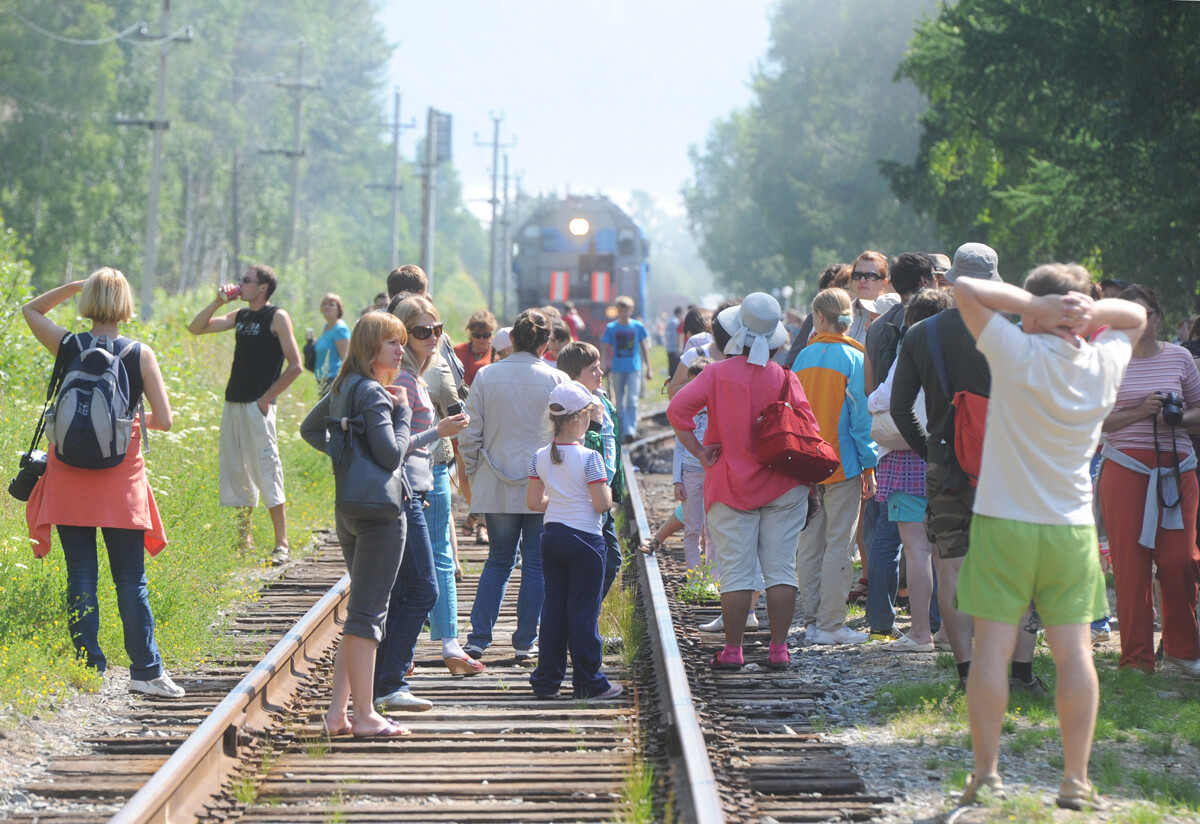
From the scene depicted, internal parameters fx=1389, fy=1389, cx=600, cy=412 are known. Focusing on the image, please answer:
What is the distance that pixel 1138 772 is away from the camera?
17.5 ft

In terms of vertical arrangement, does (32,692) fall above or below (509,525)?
below

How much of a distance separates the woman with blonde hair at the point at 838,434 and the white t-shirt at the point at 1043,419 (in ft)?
10.1

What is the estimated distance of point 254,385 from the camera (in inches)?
391

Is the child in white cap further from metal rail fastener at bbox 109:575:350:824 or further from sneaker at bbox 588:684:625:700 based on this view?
metal rail fastener at bbox 109:575:350:824

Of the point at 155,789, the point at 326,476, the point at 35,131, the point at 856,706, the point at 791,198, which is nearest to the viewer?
the point at 155,789

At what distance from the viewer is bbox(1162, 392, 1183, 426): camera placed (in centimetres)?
675

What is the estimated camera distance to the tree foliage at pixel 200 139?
49.8m

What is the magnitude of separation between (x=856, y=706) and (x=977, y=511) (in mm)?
2070

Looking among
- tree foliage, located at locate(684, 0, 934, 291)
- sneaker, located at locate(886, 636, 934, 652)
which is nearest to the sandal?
sneaker, located at locate(886, 636, 934, 652)

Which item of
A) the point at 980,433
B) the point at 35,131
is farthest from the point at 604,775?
the point at 35,131

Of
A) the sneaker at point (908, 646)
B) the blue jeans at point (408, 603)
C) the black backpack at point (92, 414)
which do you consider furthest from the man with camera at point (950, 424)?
the black backpack at point (92, 414)

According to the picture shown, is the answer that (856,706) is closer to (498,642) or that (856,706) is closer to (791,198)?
(498,642)

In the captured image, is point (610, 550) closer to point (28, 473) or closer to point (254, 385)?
point (28, 473)

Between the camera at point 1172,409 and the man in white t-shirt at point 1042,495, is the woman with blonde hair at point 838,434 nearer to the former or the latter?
the camera at point 1172,409
